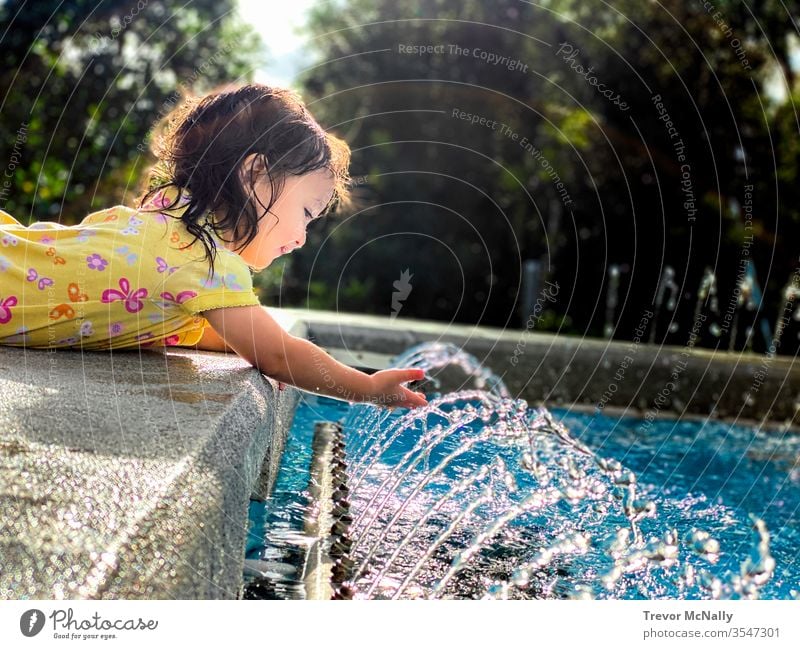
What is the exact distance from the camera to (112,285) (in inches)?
79.7

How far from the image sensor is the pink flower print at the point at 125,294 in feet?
6.63

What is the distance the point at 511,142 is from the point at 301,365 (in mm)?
8852

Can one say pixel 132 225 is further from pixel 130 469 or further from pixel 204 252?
pixel 130 469

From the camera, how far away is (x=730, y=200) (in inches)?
348

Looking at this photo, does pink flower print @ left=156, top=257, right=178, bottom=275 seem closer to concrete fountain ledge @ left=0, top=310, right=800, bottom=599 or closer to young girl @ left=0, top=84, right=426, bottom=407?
young girl @ left=0, top=84, right=426, bottom=407

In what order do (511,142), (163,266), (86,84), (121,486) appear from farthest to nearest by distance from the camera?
(511,142) → (86,84) → (163,266) → (121,486)

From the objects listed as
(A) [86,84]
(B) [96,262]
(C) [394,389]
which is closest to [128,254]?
(B) [96,262]

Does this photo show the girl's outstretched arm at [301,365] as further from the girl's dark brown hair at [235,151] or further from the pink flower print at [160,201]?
the pink flower print at [160,201]

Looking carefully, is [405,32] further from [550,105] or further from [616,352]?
[616,352]

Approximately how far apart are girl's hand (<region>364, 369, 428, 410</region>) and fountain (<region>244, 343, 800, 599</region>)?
242 millimetres

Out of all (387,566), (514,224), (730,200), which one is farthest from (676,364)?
(514,224)

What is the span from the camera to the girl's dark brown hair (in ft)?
6.95
